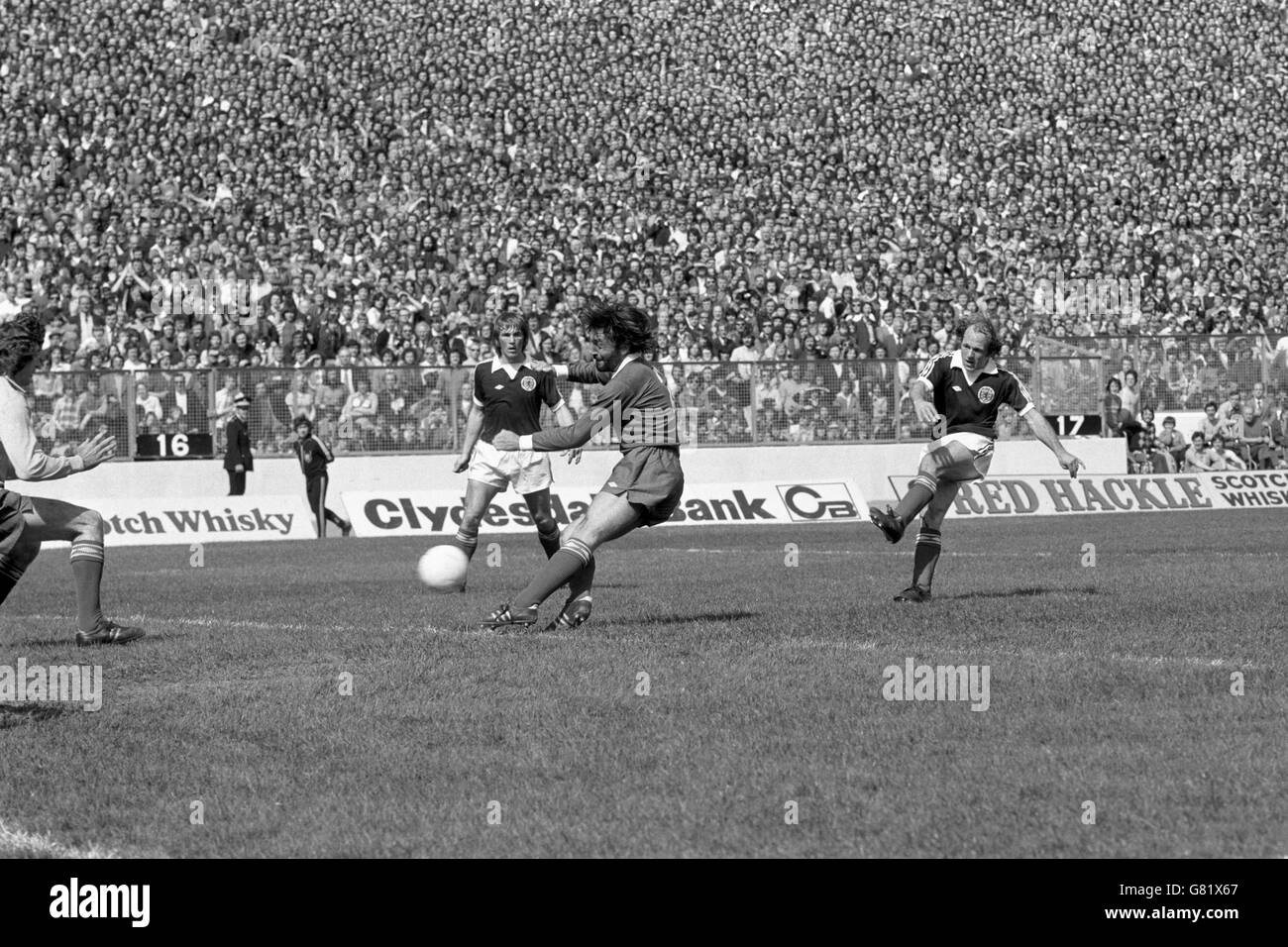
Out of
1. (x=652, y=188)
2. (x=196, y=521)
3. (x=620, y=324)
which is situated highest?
(x=652, y=188)

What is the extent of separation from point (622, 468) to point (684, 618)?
145 centimetres

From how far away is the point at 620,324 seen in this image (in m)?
11.4

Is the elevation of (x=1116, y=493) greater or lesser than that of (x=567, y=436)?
lesser

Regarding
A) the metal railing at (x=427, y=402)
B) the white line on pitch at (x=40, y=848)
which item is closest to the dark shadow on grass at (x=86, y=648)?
the white line on pitch at (x=40, y=848)

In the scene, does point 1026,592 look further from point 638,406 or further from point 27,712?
point 27,712

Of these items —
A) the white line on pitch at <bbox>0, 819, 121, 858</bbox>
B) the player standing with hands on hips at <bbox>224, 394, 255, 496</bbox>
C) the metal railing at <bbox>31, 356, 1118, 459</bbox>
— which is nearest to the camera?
the white line on pitch at <bbox>0, 819, 121, 858</bbox>

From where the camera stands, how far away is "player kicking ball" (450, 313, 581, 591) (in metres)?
16.2

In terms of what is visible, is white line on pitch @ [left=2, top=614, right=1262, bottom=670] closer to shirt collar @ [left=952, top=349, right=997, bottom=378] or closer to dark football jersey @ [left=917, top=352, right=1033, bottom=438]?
dark football jersey @ [left=917, top=352, right=1033, bottom=438]

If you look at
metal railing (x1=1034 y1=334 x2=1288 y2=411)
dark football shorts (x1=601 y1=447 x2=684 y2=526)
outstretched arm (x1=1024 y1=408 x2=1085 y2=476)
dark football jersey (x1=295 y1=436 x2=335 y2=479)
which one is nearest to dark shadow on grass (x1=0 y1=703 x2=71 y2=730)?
dark football shorts (x1=601 y1=447 x2=684 y2=526)

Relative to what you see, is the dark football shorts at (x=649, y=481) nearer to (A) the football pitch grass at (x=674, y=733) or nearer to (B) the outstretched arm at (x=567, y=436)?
(B) the outstretched arm at (x=567, y=436)

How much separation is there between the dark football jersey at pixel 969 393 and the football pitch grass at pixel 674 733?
137 cm

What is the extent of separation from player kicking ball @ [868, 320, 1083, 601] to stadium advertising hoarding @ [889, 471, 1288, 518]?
46.4 ft

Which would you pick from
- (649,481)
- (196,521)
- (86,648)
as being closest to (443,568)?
(649,481)

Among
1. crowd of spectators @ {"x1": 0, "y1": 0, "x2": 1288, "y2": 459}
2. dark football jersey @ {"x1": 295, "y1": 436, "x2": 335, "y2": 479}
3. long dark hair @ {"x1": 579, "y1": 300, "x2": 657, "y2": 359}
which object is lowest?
dark football jersey @ {"x1": 295, "y1": 436, "x2": 335, "y2": 479}
